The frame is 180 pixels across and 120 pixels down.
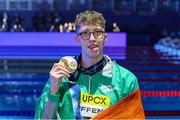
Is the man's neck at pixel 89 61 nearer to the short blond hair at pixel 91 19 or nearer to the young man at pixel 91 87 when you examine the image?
the young man at pixel 91 87

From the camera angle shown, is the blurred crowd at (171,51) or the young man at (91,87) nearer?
the young man at (91,87)

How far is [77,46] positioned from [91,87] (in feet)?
39.8

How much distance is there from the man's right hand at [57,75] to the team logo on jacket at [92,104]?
20cm

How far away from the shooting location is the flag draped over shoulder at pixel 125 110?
165 centimetres

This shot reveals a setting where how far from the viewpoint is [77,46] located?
45.8 ft

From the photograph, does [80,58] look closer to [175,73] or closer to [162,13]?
[175,73]

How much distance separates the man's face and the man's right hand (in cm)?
19

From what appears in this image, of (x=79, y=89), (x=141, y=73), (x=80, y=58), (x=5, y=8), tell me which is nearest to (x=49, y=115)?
(x=79, y=89)

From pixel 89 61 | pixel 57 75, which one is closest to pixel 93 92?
pixel 89 61

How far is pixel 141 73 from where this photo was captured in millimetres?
8781

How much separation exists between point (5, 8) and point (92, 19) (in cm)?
2122

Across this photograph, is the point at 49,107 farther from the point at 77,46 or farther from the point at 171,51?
the point at 171,51

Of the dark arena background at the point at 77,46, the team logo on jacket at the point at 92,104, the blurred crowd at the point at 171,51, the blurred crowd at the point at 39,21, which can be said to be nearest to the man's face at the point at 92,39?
the team logo on jacket at the point at 92,104

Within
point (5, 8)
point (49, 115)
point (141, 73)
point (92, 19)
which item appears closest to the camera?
point (49, 115)
